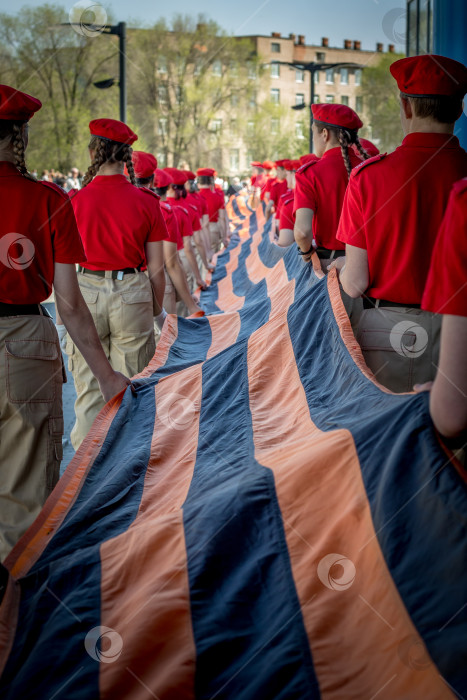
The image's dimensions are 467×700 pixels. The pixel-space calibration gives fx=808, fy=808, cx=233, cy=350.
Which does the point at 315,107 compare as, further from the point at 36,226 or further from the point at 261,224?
the point at 261,224

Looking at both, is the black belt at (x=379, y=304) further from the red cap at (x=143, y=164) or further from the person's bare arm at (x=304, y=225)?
the red cap at (x=143, y=164)

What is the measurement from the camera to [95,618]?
227cm

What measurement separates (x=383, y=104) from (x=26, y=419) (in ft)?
123

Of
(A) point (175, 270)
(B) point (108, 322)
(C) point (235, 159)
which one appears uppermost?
(C) point (235, 159)

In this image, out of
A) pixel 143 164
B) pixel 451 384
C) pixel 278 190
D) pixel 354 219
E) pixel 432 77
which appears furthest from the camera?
pixel 278 190

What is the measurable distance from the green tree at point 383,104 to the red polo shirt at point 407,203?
26703mm

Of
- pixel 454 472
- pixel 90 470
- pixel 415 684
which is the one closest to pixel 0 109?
pixel 90 470

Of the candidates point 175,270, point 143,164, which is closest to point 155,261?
point 143,164

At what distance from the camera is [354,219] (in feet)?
11.4

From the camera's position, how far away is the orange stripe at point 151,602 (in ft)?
6.58

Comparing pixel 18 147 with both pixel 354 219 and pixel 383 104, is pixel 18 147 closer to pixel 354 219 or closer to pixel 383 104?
pixel 354 219

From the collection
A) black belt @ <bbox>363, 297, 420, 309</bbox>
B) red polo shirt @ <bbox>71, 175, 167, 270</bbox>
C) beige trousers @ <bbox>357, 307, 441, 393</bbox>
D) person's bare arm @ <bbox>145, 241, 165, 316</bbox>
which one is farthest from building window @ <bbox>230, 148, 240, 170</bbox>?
beige trousers @ <bbox>357, 307, 441, 393</bbox>

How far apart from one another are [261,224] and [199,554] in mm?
16999

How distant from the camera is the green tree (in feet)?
106
